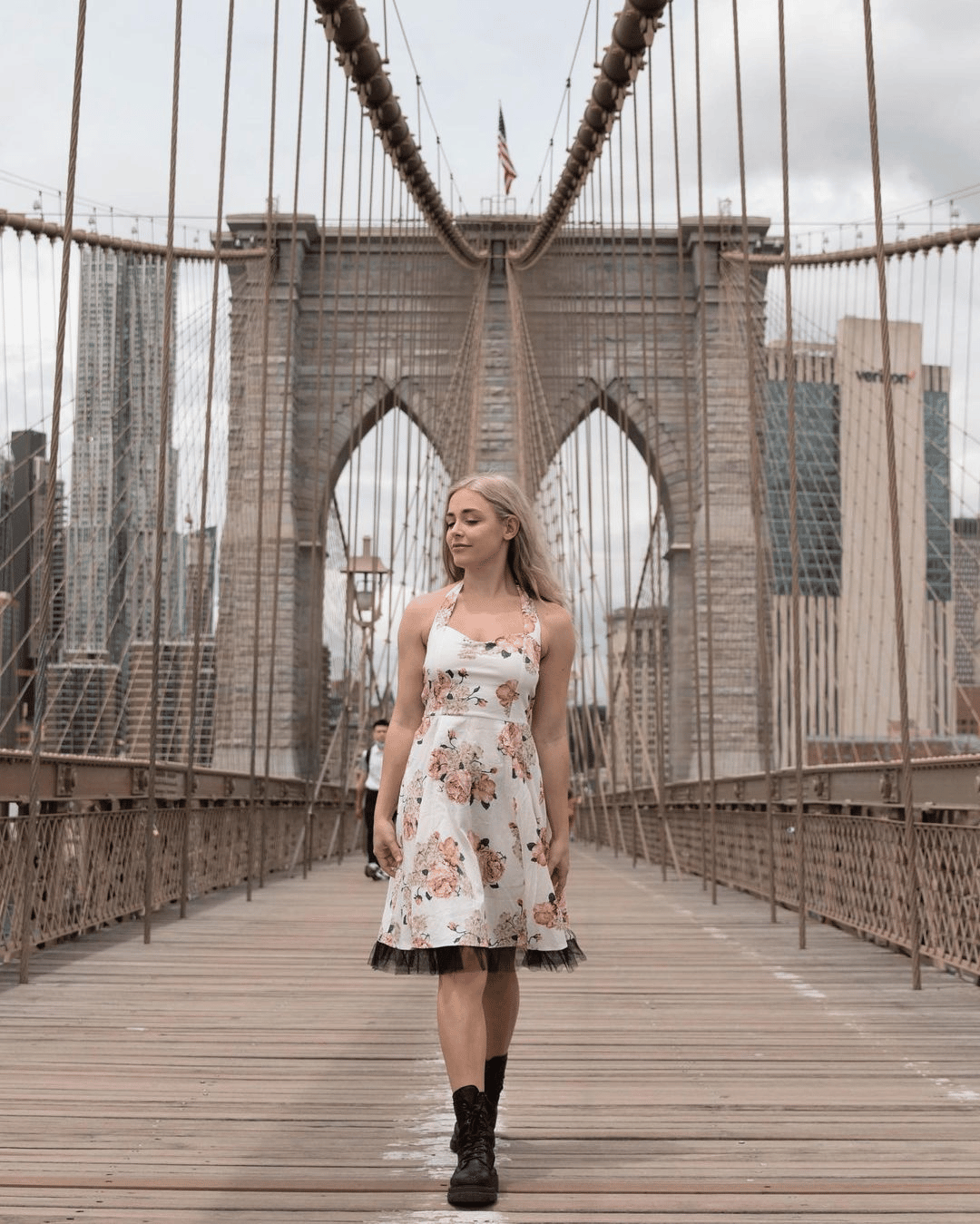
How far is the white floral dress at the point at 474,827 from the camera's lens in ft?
7.28

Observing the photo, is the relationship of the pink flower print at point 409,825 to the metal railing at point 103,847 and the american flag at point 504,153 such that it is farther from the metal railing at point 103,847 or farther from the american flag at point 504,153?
the american flag at point 504,153

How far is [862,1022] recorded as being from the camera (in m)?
3.57

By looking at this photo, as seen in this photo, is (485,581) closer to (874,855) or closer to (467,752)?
(467,752)

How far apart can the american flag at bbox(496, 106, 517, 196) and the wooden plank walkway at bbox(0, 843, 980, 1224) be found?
18758 millimetres

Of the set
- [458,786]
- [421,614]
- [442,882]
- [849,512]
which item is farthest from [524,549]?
[849,512]

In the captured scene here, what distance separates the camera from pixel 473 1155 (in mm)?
2094

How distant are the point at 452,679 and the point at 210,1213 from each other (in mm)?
772

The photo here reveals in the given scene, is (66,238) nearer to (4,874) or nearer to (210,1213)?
(4,874)

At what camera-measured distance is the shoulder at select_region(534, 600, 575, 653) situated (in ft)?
7.86

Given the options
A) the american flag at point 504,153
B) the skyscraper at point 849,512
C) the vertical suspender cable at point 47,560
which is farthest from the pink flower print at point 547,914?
the american flag at point 504,153

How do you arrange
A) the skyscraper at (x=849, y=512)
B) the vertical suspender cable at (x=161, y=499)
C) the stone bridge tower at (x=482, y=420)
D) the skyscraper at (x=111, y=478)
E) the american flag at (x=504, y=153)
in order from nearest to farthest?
the vertical suspender cable at (x=161, y=499) < the skyscraper at (x=111, y=478) < the skyscraper at (x=849, y=512) < the stone bridge tower at (x=482, y=420) < the american flag at (x=504, y=153)

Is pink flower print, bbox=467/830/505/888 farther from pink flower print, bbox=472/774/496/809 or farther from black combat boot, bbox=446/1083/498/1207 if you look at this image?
black combat boot, bbox=446/1083/498/1207

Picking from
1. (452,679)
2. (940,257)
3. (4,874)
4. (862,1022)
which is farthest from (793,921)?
(940,257)

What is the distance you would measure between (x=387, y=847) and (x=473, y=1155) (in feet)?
1.46
